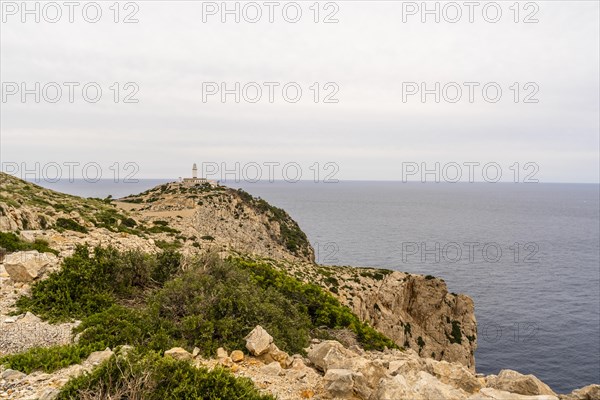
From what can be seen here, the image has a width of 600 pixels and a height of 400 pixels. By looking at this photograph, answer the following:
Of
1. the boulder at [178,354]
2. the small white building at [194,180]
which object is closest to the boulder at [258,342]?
the boulder at [178,354]

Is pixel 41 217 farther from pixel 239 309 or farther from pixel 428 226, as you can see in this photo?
pixel 428 226

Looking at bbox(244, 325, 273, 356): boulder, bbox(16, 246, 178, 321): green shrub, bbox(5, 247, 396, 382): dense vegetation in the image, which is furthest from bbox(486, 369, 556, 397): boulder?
bbox(16, 246, 178, 321): green shrub

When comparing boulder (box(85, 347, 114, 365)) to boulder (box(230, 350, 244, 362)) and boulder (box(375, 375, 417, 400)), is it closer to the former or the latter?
boulder (box(230, 350, 244, 362))

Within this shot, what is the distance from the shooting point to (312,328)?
1491 centimetres

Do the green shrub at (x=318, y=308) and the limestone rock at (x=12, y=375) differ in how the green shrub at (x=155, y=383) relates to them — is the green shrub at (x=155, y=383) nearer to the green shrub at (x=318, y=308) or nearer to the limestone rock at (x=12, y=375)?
the limestone rock at (x=12, y=375)

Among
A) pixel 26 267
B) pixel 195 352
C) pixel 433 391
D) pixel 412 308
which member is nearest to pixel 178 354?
pixel 195 352

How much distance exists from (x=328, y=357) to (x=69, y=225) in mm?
20827

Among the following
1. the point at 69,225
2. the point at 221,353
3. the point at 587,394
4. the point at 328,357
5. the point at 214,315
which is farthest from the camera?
the point at 69,225

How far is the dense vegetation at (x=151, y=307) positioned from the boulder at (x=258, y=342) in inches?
20.2

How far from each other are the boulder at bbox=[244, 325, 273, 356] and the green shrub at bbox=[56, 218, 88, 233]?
1760 centimetres

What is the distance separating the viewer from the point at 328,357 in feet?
27.9

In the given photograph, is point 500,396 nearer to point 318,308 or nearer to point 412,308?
point 318,308

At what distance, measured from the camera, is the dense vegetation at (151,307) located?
8.98 metres

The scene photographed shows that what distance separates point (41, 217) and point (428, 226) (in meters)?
144
